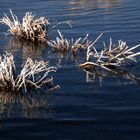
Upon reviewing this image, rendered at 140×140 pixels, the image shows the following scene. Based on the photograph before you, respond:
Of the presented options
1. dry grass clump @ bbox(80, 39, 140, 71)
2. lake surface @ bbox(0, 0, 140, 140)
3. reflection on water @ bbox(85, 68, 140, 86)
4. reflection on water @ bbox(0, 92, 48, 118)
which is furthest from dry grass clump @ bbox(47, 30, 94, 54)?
reflection on water @ bbox(0, 92, 48, 118)

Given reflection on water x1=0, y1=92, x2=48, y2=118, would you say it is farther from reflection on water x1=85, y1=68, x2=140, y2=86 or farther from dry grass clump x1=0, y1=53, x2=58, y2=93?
reflection on water x1=85, y1=68, x2=140, y2=86

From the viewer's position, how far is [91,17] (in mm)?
22344

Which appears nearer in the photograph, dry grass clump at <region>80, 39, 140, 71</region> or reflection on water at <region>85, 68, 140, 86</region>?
reflection on water at <region>85, 68, 140, 86</region>

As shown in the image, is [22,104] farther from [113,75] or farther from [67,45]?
[67,45]

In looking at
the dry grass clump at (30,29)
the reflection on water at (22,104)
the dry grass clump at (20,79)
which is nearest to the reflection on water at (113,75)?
the dry grass clump at (20,79)

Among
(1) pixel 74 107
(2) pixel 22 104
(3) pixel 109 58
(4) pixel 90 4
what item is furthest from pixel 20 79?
(4) pixel 90 4

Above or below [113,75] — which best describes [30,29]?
above

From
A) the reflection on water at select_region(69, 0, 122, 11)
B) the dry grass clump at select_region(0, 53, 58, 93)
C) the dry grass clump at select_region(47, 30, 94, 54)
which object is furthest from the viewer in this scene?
the reflection on water at select_region(69, 0, 122, 11)

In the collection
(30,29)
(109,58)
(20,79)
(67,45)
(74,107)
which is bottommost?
(74,107)

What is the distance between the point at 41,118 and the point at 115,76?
11.6ft

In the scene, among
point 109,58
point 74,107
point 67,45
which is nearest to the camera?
point 74,107

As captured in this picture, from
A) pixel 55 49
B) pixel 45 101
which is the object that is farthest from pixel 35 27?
pixel 45 101

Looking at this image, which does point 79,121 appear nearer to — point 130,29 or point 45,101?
point 45,101

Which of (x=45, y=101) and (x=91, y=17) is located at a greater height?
(x=91, y=17)
